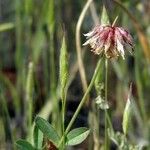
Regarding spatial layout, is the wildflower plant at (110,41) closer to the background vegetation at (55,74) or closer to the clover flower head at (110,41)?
the clover flower head at (110,41)

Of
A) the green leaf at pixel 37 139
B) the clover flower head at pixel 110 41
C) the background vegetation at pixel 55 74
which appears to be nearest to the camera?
the clover flower head at pixel 110 41

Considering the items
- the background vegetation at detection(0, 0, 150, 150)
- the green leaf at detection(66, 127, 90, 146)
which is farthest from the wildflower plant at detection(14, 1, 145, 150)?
the background vegetation at detection(0, 0, 150, 150)

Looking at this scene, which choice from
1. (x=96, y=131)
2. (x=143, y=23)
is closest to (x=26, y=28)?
(x=143, y=23)

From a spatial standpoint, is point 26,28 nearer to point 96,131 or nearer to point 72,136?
point 96,131

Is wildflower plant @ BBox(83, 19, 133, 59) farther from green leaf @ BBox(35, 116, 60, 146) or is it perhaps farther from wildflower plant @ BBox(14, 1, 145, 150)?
green leaf @ BBox(35, 116, 60, 146)

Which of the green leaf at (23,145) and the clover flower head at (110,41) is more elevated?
the clover flower head at (110,41)

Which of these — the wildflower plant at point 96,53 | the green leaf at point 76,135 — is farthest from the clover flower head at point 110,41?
the green leaf at point 76,135
